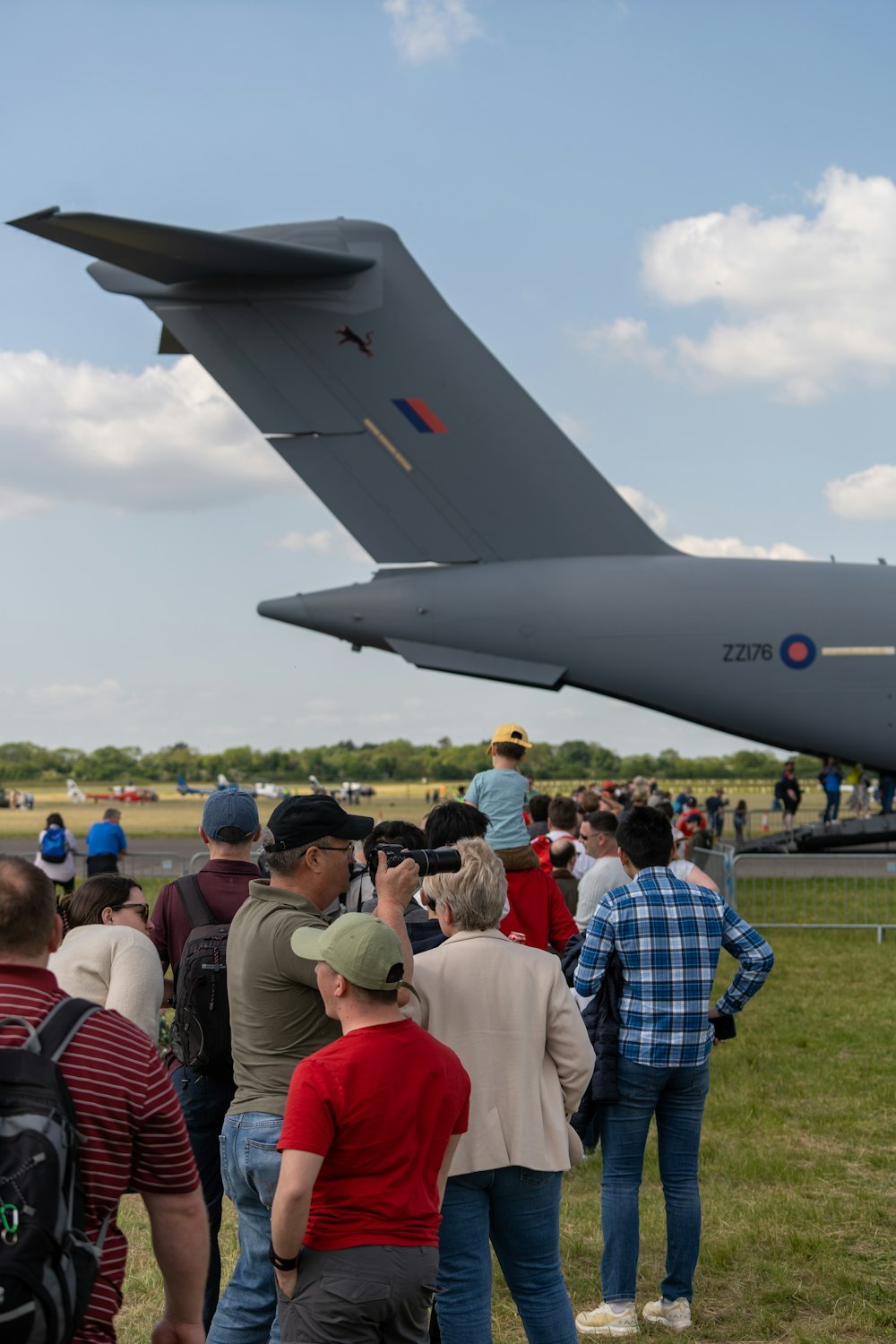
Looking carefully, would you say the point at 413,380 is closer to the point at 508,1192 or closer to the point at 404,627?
the point at 404,627

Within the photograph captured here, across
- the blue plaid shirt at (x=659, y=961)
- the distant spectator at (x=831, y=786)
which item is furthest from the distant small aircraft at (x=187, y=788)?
the blue plaid shirt at (x=659, y=961)

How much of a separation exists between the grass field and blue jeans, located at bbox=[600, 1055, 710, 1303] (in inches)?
11.6

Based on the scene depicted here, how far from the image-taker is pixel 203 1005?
12.2 feet

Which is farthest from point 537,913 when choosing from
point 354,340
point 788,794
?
point 788,794

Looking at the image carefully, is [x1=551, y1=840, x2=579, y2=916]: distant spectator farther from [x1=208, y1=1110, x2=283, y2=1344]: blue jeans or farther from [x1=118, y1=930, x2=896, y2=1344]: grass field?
[x1=208, y1=1110, x2=283, y2=1344]: blue jeans

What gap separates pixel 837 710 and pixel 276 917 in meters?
13.7

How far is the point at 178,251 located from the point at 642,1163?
1139 cm

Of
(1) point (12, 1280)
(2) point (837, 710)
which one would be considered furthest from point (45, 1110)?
(2) point (837, 710)

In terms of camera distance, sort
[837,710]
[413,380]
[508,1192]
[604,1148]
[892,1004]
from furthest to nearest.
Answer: [837,710], [413,380], [892,1004], [604,1148], [508,1192]

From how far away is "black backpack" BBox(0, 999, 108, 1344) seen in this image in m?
1.96

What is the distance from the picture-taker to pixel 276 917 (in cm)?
338

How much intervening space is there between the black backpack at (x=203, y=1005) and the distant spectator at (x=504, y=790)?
3642mm

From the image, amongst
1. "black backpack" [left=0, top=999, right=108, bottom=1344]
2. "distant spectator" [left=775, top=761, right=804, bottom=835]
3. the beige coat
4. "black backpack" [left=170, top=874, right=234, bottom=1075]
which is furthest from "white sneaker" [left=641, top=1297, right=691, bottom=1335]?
"distant spectator" [left=775, top=761, right=804, bottom=835]

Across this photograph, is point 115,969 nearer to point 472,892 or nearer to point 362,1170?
point 472,892
